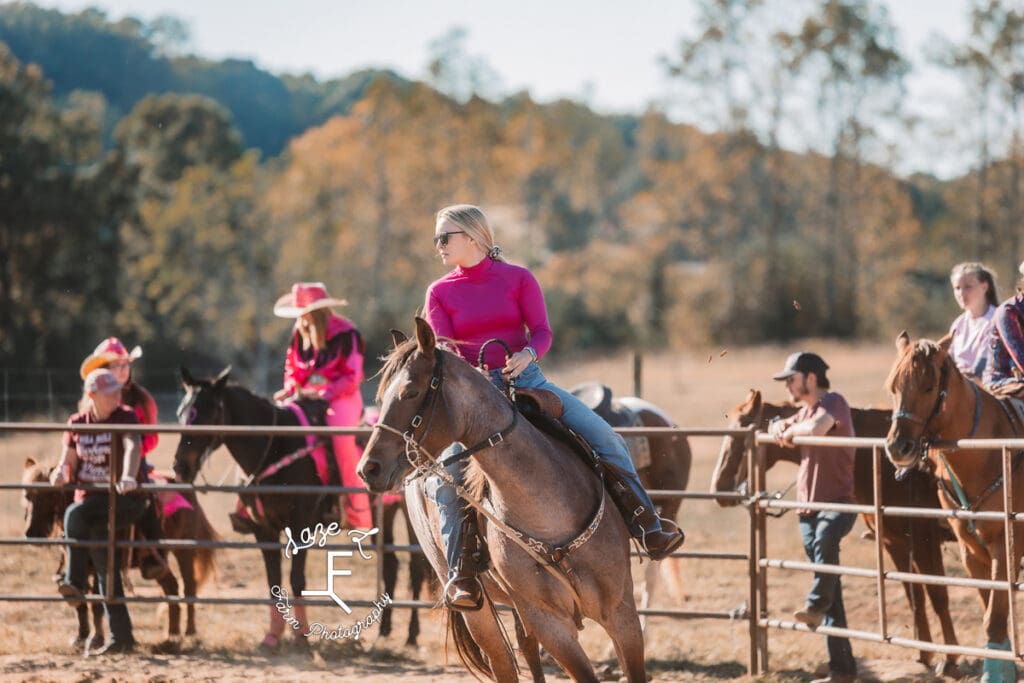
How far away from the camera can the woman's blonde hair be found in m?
5.46

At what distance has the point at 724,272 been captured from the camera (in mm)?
43781

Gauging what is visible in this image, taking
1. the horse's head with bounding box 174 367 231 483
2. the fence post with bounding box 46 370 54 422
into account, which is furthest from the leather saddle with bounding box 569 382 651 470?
the fence post with bounding box 46 370 54 422

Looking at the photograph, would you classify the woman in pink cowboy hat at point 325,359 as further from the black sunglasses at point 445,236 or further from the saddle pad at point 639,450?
the black sunglasses at point 445,236

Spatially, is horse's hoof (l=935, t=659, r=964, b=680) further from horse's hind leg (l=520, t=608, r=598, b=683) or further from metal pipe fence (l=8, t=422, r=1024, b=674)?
horse's hind leg (l=520, t=608, r=598, b=683)

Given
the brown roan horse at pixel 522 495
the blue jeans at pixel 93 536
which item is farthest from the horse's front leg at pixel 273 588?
the brown roan horse at pixel 522 495

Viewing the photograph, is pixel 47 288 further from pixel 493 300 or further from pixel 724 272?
pixel 493 300

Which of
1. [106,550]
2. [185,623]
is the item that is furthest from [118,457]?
[185,623]

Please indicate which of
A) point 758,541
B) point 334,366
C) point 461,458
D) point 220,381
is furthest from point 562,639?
point 334,366

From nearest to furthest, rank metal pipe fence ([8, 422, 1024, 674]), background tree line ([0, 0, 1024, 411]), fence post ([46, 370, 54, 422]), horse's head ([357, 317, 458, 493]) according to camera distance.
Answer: horse's head ([357, 317, 458, 493])
metal pipe fence ([8, 422, 1024, 674])
fence post ([46, 370, 54, 422])
background tree line ([0, 0, 1024, 411])

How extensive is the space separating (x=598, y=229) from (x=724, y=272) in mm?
28541

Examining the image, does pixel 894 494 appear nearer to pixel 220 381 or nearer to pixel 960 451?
pixel 960 451

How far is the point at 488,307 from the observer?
5.50 m

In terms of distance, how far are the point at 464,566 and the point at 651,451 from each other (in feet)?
14.4

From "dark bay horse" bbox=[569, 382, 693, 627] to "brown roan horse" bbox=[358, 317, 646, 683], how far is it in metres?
3.61
